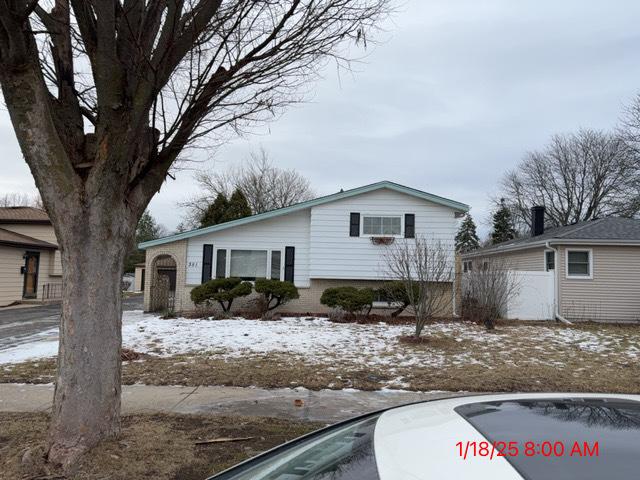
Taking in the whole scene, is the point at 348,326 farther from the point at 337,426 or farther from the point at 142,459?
the point at 337,426

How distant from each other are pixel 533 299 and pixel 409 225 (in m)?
5.02

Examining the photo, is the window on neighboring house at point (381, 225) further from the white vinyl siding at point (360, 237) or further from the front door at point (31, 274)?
the front door at point (31, 274)

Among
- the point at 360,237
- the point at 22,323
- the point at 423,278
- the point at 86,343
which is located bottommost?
the point at 22,323

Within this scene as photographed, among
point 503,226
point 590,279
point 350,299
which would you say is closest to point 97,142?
→ point 350,299

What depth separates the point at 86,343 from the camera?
14.0 feet

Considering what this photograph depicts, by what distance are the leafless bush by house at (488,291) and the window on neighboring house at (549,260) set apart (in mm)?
2881

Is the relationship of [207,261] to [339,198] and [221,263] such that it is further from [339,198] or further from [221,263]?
[339,198]

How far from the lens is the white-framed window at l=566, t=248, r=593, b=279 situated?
58.2 ft

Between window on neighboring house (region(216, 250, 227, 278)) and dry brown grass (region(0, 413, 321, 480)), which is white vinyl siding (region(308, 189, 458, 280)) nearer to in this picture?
window on neighboring house (region(216, 250, 227, 278))

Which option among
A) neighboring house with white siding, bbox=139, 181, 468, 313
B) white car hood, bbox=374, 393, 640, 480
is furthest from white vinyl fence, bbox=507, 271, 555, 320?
white car hood, bbox=374, 393, 640, 480

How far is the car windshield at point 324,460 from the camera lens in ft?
5.88

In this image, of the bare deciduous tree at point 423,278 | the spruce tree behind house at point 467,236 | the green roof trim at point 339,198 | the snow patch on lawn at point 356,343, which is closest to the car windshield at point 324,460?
the snow patch on lawn at point 356,343

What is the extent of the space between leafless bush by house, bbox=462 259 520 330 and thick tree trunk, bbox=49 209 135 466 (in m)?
11.7

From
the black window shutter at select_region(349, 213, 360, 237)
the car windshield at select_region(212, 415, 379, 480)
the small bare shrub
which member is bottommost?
the small bare shrub
